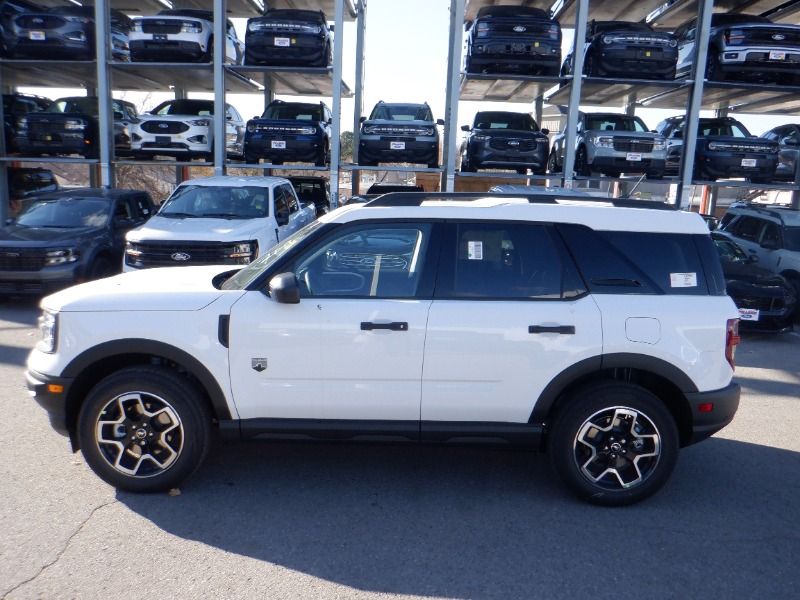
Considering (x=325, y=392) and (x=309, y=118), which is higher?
(x=309, y=118)

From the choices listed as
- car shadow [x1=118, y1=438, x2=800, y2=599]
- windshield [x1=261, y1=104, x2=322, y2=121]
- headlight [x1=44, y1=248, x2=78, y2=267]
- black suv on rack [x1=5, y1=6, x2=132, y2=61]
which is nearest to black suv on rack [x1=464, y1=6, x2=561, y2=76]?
windshield [x1=261, y1=104, x2=322, y2=121]

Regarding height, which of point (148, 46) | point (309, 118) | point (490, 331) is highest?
point (148, 46)

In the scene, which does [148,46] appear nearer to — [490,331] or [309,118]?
[309,118]

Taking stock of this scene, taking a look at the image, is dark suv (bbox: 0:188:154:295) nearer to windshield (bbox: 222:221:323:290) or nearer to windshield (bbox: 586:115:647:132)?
windshield (bbox: 222:221:323:290)

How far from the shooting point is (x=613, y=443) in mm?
4137

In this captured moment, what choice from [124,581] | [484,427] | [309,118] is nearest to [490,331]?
[484,427]

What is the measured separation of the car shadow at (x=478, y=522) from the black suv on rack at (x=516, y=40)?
1144 cm

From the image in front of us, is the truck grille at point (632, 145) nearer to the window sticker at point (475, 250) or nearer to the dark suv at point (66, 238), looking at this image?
the dark suv at point (66, 238)

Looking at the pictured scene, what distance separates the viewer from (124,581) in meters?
3.28

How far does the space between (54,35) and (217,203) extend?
7.81 metres

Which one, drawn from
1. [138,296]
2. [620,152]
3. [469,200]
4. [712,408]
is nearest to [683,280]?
[712,408]

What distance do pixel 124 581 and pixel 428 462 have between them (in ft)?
7.23

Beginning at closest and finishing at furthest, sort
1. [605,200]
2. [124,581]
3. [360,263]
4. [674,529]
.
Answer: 1. [124,581]
2. [674,529]
3. [360,263]
4. [605,200]

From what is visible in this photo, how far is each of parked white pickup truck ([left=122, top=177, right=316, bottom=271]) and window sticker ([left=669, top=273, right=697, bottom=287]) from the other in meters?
6.44
